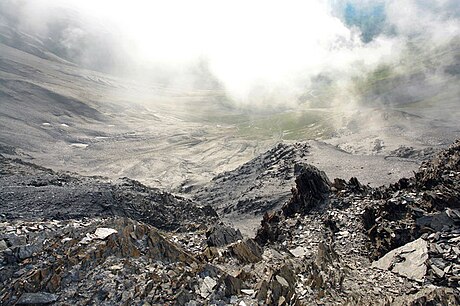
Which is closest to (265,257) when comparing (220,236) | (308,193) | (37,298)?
(220,236)

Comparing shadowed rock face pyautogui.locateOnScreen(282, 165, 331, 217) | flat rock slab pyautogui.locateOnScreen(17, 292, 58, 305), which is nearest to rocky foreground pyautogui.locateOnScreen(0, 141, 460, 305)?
flat rock slab pyautogui.locateOnScreen(17, 292, 58, 305)

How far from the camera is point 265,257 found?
15.2 metres

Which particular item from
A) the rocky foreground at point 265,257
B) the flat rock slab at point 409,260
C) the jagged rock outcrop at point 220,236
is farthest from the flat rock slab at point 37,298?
the flat rock slab at point 409,260

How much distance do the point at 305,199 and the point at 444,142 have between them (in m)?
45.6

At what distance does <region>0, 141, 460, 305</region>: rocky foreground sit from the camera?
11516mm

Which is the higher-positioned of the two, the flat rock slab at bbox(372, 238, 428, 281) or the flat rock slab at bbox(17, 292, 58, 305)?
the flat rock slab at bbox(372, 238, 428, 281)

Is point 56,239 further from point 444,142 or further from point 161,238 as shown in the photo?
point 444,142

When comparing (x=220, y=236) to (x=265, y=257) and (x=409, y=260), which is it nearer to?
(x=265, y=257)

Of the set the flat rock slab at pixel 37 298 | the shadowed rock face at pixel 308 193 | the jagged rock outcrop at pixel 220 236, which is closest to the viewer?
the flat rock slab at pixel 37 298

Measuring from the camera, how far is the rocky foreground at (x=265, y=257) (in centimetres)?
1152

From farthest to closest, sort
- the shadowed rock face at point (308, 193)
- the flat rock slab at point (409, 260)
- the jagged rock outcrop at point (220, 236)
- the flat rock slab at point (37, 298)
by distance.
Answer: the shadowed rock face at point (308, 193) < the jagged rock outcrop at point (220, 236) < the flat rock slab at point (409, 260) < the flat rock slab at point (37, 298)

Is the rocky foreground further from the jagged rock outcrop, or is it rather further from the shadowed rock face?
the shadowed rock face

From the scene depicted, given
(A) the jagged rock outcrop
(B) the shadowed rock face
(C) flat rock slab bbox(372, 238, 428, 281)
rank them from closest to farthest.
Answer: (C) flat rock slab bbox(372, 238, 428, 281) < (A) the jagged rock outcrop < (B) the shadowed rock face

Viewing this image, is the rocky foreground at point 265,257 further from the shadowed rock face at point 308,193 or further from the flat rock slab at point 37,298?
the shadowed rock face at point 308,193
